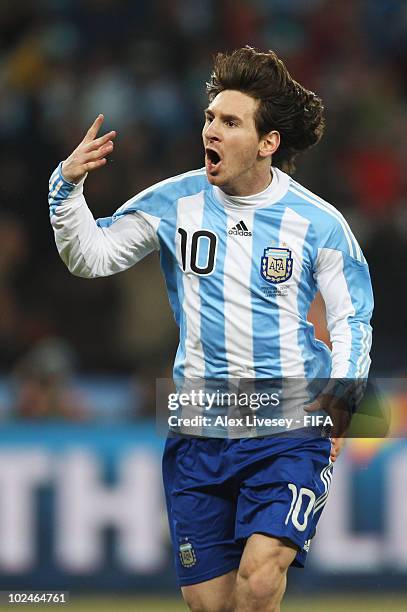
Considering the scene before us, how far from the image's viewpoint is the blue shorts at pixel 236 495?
14.2 feet

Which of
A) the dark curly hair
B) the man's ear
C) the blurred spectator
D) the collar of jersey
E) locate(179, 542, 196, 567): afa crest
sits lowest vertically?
locate(179, 542, 196, 567): afa crest

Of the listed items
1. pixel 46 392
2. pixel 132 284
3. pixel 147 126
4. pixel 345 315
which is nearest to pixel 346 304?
pixel 345 315

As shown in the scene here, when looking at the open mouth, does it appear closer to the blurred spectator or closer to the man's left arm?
the man's left arm

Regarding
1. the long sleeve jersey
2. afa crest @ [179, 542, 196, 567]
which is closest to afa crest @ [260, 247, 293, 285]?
the long sleeve jersey

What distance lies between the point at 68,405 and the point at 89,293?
1.08 metres

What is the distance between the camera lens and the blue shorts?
14.2 ft

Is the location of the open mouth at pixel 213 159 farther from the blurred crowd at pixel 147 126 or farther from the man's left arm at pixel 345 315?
the blurred crowd at pixel 147 126

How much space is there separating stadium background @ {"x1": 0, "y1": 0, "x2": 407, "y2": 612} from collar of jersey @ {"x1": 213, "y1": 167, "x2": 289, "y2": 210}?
9.67 ft

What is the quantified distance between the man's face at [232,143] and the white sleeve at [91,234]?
30 centimetres

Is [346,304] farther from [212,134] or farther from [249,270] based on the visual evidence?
[212,134]

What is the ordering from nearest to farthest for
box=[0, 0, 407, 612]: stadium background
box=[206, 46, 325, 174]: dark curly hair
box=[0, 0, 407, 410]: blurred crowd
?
1. box=[206, 46, 325, 174]: dark curly hair
2. box=[0, 0, 407, 612]: stadium background
3. box=[0, 0, 407, 410]: blurred crowd

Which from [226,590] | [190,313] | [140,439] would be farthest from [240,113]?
[140,439]

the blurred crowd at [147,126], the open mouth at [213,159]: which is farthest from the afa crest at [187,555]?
the blurred crowd at [147,126]

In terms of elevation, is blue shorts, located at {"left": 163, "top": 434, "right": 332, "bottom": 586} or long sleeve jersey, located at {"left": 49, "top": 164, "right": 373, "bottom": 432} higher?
long sleeve jersey, located at {"left": 49, "top": 164, "right": 373, "bottom": 432}
